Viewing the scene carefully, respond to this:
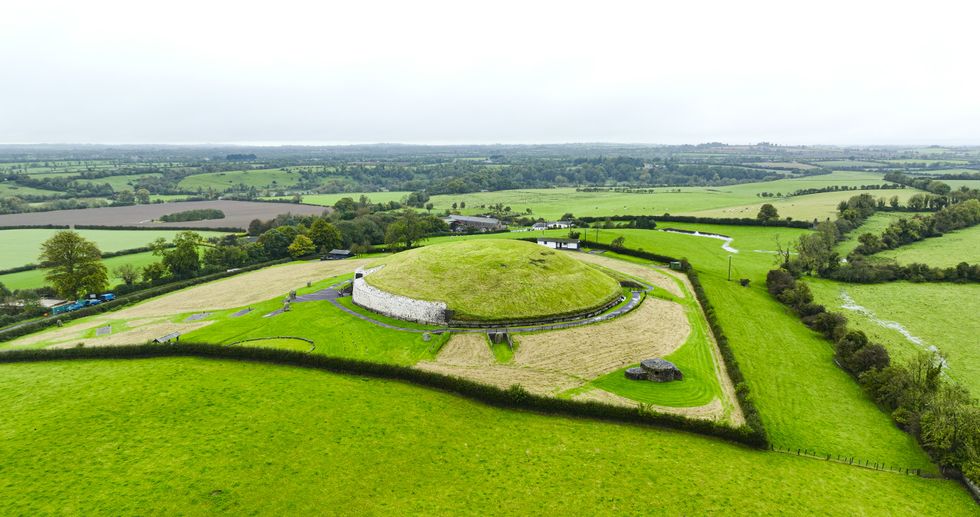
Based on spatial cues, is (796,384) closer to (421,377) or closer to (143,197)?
(421,377)

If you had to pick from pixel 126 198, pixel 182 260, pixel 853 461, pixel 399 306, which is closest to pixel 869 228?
pixel 853 461

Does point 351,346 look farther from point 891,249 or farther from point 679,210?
point 679,210

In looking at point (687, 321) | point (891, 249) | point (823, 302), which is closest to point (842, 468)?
point (687, 321)

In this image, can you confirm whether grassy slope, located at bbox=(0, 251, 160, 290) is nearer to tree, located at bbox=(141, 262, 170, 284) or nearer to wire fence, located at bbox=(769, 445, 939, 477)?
tree, located at bbox=(141, 262, 170, 284)

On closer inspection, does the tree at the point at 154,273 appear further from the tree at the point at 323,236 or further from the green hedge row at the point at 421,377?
the green hedge row at the point at 421,377

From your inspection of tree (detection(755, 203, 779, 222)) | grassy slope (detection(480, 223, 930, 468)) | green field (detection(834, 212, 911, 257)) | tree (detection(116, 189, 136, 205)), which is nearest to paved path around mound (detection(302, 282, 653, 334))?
grassy slope (detection(480, 223, 930, 468))

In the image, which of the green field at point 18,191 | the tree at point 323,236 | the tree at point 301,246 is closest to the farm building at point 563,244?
the tree at point 323,236

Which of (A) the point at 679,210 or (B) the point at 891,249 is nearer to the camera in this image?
(B) the point at 891,249
